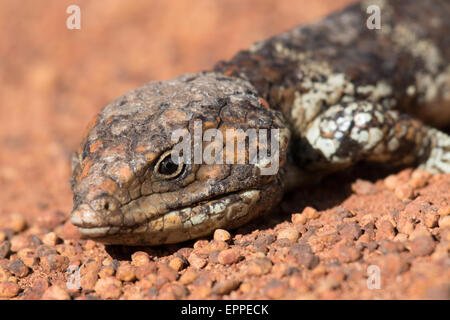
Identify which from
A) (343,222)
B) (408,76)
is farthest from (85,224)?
(408,76)

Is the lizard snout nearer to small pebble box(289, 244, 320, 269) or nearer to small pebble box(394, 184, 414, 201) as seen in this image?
small pebble box(289, 244, 320, 269)

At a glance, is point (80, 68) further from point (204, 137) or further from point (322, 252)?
point (322, 252)

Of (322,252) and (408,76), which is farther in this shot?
(408,76)

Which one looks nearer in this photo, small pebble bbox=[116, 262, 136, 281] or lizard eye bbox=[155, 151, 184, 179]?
small pebble bbox=[116, 262, 136, 281]

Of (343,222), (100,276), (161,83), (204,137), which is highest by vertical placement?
(161,83)

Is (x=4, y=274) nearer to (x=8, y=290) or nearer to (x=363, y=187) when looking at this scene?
(x=8, y=290)

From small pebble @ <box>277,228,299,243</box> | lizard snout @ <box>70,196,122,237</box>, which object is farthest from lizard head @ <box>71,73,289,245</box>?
small pebble @ <box>277,228,299,243</box>

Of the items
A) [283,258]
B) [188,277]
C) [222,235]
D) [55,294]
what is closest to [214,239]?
[222,235]
